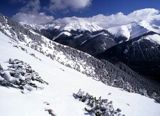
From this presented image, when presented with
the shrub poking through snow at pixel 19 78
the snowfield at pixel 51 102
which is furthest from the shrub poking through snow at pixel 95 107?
the shrub poking through snow at pixel 19 78

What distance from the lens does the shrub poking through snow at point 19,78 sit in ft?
61.4

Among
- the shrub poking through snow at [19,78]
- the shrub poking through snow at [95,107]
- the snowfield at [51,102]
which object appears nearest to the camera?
the snowfield at [51,102]

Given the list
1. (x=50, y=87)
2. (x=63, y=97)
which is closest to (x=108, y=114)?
(x=63, y=97)

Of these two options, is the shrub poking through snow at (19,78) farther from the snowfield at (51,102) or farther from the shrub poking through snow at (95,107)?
the shrub poking through snow at (95,107)

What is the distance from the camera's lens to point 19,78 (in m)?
19.4

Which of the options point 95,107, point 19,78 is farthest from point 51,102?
point 95,107

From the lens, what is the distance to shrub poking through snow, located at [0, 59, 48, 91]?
18.7m

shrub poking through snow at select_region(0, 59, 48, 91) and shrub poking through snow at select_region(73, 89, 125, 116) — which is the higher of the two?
shrub poking through snow at select_region(0, 59, 48, 91)

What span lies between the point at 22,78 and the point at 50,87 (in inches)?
117

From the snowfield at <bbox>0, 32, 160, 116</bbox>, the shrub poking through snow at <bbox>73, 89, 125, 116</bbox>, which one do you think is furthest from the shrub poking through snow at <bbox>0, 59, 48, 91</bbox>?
the shrub poking through snow at <bbox>73, 89, 125, 116</bbox>

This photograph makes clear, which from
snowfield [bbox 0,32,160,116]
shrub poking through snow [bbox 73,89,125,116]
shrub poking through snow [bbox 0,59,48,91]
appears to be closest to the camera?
snowfield [bbox 0,32,160,116]

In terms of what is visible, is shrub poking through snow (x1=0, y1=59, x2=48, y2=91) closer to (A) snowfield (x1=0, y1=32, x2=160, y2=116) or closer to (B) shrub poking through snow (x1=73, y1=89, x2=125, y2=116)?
(A) snowfield (x1=0, y1=32, x2=160, y2=116)

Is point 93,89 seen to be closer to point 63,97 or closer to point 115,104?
point 115,104

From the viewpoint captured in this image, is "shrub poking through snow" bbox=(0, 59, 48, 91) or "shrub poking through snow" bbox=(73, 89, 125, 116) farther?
"shrub poking through snow" bbox=(73, 89, 125, 116)
